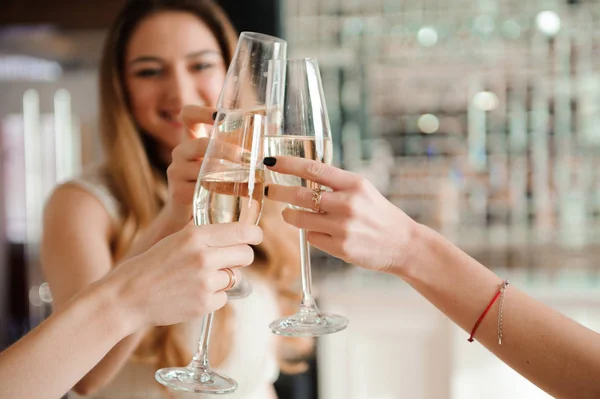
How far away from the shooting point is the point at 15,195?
183 inches

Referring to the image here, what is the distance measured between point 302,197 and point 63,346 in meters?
0.35

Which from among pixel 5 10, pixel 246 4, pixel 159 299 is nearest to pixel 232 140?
pixel 159 299

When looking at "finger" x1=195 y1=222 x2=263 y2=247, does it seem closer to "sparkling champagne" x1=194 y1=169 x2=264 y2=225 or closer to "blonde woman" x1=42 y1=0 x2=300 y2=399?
"sparkling champagne" x1=194 y1=169 x2=264 y2=225

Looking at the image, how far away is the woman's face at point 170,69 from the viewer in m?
1.52

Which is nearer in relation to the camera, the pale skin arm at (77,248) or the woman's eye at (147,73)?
the pale skin arm at (77,248)

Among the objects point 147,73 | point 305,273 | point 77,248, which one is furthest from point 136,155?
point 305,273

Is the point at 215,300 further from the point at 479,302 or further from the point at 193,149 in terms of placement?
the point at 479,302

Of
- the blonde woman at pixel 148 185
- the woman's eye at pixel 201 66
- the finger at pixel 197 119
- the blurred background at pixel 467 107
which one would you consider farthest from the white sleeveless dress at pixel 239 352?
the blurred background at pixel 467 107

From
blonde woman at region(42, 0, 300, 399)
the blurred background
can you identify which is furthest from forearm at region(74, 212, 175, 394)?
the blurred background

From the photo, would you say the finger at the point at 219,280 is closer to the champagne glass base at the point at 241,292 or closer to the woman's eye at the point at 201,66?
the champagne glass base at the point at 241,292

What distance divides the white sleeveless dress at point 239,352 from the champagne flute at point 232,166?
60 centimetres

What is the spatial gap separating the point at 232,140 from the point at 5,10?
13.4 ft

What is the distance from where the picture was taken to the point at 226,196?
819 mm

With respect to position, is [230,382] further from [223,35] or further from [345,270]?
[345,270]
